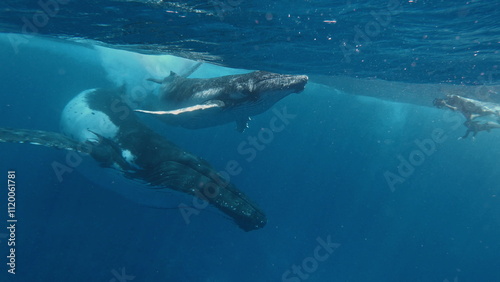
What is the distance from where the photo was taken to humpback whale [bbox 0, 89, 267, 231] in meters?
Result: 7.93

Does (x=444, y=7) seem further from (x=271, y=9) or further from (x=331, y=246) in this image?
(x=331, y=246)

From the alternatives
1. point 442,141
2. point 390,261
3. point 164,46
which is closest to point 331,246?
point 390,261

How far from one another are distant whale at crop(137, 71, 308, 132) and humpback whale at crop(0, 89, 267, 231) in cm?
138

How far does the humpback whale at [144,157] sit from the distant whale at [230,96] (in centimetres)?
138

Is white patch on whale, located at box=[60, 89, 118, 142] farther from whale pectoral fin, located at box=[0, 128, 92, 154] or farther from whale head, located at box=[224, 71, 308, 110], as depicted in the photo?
whale head, located at box=[224, 71, 308, 110]

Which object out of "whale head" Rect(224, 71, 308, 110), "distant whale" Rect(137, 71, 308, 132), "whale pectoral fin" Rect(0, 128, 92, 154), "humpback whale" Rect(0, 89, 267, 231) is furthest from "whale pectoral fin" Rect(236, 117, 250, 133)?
"whale pectoral fin" Rect(0, 128, 92, 154)

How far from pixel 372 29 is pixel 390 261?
159ft

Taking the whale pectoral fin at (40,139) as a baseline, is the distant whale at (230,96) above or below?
above

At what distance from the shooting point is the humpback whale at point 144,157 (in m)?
7.93

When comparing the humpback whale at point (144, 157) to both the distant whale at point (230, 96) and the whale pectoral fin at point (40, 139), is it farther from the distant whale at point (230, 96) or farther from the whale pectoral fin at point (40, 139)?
the distant whale at point (230, 96)

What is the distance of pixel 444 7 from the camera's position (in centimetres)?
881

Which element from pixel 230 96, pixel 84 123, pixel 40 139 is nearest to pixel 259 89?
pixel 230 96

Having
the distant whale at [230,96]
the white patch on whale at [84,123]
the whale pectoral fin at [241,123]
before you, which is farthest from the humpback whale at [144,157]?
the whale pectoral fin at [241,123]

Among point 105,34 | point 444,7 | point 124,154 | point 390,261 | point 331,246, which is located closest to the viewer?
point 444,7
